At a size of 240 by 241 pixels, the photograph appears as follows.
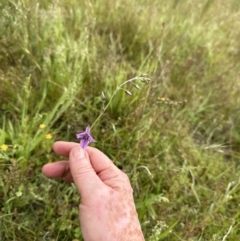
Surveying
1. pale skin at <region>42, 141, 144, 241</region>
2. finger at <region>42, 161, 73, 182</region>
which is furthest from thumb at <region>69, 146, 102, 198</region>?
finger at <region>42, 161, 73, 182</region>

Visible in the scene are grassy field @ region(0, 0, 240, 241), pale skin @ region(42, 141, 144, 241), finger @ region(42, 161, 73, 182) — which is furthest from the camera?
grassy field @ region(0, 0, 240, 241)

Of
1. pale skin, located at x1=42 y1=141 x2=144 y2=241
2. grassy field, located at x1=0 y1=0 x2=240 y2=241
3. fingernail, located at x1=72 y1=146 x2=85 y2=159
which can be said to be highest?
fingernail, located at x1=72 y1=146 x2=85 y2=159

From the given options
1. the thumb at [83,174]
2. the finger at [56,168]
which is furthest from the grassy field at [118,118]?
the thumb at [83,174]

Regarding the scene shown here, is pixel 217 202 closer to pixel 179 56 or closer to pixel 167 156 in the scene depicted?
pixel 167 156

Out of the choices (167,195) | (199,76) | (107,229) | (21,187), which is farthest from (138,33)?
(107,229)

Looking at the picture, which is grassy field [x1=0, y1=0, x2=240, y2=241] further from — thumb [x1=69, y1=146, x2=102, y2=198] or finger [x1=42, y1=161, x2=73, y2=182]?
thumb [x1=69, y1=146, x2=102, y2=198]

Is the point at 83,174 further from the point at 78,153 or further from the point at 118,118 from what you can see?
the point at 118,118

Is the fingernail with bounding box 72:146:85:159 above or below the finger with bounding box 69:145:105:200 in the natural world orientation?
above
